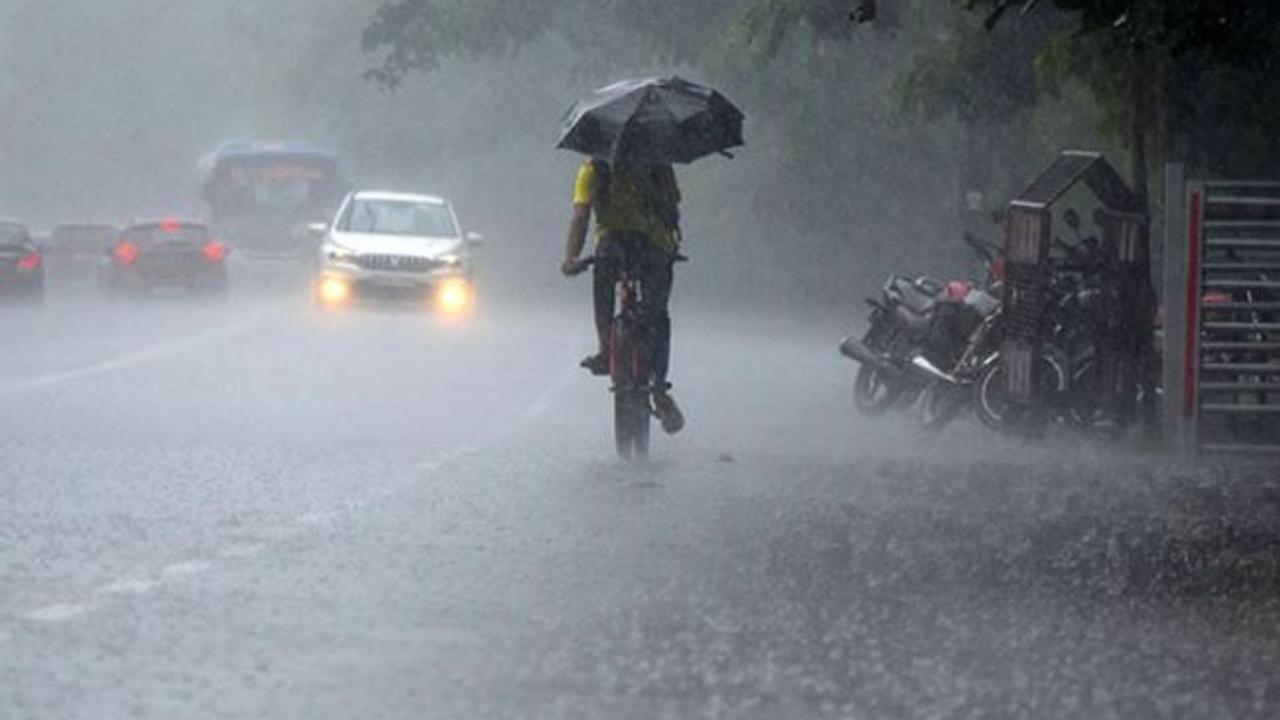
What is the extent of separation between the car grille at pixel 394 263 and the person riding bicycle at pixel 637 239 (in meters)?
24.7

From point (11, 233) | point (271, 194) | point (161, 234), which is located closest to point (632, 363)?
point (11, 233)

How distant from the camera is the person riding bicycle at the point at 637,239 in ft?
59.6

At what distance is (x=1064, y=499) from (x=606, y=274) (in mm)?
3160

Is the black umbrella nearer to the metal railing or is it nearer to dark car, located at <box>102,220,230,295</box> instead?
the metal railing

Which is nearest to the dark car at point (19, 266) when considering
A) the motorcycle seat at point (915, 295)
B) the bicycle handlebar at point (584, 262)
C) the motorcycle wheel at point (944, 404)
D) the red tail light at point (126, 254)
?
the red tail light at point (126, 254)

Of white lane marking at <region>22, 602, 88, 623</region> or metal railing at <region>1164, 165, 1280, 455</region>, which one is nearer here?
white lane marking at <region>22, 602, 88, 623</region>

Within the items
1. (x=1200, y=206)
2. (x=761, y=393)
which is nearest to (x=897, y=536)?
(x=1200, y=206)

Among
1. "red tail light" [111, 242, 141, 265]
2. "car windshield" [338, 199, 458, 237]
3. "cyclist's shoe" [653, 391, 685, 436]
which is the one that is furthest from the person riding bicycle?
"red tail light" [111, 242, 141, 265]

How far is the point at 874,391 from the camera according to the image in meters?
24.7

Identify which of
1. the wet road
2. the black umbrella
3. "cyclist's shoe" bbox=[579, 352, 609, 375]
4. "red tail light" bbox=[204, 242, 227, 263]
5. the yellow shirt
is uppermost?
the black umbrella

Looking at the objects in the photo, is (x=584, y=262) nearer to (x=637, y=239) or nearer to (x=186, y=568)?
(x=637, y=239)

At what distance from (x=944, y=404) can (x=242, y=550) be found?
10.8 m

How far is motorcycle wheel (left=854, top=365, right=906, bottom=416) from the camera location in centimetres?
2416

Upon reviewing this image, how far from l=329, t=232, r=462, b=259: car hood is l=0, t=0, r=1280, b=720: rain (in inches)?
3.6
